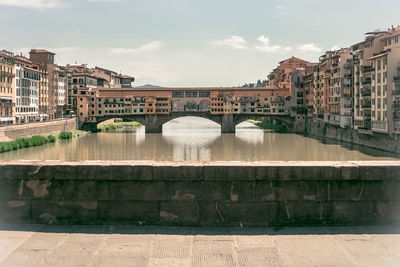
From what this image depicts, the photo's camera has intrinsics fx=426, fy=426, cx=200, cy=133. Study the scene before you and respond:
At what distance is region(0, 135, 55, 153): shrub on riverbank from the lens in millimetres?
36062

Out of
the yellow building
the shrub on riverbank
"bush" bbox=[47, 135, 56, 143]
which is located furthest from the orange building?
the shrub on riverbank

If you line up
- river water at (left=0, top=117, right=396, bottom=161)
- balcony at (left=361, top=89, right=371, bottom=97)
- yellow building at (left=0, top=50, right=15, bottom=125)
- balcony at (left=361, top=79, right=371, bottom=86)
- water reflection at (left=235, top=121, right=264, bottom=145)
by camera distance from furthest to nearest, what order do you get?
water reflection at (left=235, top=121, right=264, bottom=145)
yellow building at (left=0, top=50, right=15, bottom=125)
balcony at (left=361, top=79, right=371, bottom=86)
balcony at (left=361, top=89, right=371, bottom=97)
river water at (left=0, top=117, right=396, bottom=161)

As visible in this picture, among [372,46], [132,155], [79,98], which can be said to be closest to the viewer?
[132,155]

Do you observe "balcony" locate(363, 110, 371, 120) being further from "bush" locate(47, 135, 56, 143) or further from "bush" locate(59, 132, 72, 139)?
"bush" locate(59, 132, 72, 139)

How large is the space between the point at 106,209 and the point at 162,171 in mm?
770

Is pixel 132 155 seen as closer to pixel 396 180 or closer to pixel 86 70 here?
pixel 396 180

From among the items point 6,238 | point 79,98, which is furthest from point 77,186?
point 79,98

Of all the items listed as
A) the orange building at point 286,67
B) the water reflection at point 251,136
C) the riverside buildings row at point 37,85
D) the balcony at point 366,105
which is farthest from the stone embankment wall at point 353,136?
the riverside buildings row at point 37,85

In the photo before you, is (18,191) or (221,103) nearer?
(18,191)

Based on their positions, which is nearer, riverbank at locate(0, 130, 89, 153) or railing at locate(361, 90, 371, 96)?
riverbank at locate(0, 130, 89, 153)

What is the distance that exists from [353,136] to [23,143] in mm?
32542

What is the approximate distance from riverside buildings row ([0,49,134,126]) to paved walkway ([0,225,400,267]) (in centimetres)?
4462

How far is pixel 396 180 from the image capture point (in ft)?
16.2

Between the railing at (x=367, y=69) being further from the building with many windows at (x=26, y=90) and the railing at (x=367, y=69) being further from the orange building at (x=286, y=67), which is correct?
the orange building at (x=286, y=67)
